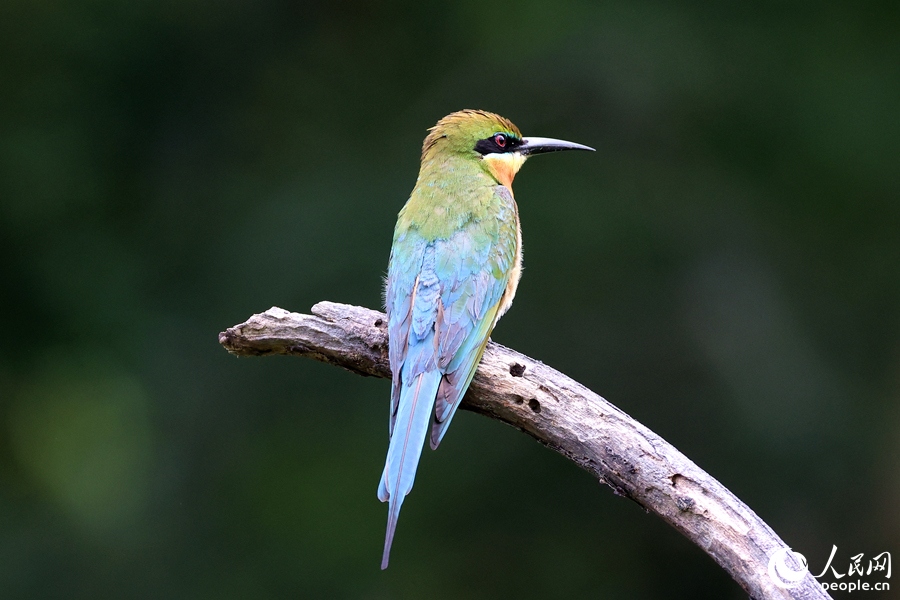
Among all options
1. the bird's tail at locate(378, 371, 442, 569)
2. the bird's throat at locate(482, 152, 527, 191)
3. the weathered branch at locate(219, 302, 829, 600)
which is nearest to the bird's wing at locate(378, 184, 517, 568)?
the bird's tail at locate(378, 371, 442, 569)

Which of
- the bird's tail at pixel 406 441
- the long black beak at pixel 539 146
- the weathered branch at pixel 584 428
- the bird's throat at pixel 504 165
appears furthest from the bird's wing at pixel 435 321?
the long black beak at pixel 539 146

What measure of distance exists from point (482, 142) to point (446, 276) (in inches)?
37.3

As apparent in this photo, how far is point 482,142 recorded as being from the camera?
3.93 meters

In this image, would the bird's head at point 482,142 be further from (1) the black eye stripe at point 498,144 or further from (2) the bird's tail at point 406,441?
(2) the bird's tail at point 406,441

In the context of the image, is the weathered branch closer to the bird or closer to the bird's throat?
the bird

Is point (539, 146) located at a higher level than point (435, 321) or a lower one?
higher

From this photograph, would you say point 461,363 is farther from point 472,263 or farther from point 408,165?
point 408,165

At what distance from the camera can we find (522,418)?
2.80 m

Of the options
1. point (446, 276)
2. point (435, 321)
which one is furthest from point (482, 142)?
point (435, 321)

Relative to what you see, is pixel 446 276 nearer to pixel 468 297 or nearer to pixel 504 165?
pixel 468 297

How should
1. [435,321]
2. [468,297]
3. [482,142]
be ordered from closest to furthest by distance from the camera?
1. [435,321]
2. [468,297]
3. [482,142]

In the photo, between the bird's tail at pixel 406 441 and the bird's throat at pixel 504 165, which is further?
the bird's throat at pixel 504 165

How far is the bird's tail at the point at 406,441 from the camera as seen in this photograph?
8.46 feet

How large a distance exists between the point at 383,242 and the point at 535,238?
33.4 inches
